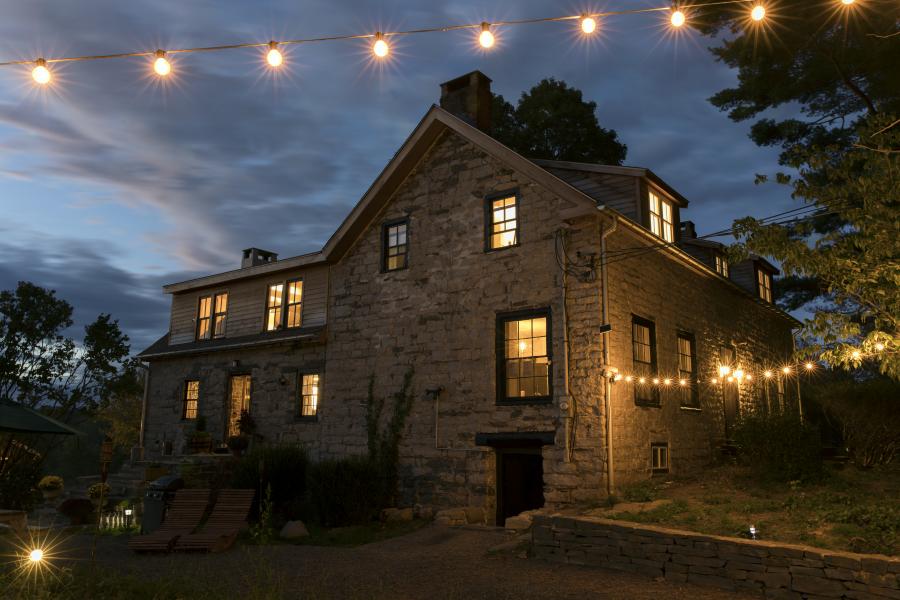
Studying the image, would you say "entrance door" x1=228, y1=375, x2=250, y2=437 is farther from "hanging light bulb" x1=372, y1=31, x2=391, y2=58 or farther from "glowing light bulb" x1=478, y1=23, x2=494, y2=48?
"glowing light bulb" x1=478, y1=23, x2=494, y2=48

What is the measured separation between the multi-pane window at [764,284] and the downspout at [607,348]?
11.0 meters

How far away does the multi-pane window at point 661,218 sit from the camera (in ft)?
52.3

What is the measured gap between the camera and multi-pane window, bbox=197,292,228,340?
71.4 feet

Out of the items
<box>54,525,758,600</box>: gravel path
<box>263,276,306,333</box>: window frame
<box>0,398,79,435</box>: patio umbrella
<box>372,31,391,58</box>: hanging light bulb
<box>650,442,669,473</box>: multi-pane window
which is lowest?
<box>54,525,758,600</box>: gravel path

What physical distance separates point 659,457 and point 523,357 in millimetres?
3765

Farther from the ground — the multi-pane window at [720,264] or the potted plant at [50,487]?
the multi-pane window at [720,264]

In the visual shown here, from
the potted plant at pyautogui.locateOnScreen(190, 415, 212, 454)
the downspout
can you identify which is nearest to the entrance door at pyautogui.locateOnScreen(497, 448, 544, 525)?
the downspout

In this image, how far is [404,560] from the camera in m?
10.3

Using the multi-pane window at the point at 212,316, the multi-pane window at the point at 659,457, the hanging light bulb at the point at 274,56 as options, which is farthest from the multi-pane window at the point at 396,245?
the hanging light bulb at the point at 274,56

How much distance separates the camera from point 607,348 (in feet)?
42.4

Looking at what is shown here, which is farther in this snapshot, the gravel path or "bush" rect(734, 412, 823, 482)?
"bush" rect(734, 412, 823, 482)

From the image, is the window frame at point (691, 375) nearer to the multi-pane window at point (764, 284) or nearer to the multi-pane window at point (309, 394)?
the multi-pane window at point (764, 284)

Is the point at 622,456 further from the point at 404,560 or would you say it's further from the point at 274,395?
the point at 274,395

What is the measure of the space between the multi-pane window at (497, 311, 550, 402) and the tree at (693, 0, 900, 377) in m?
4.83
